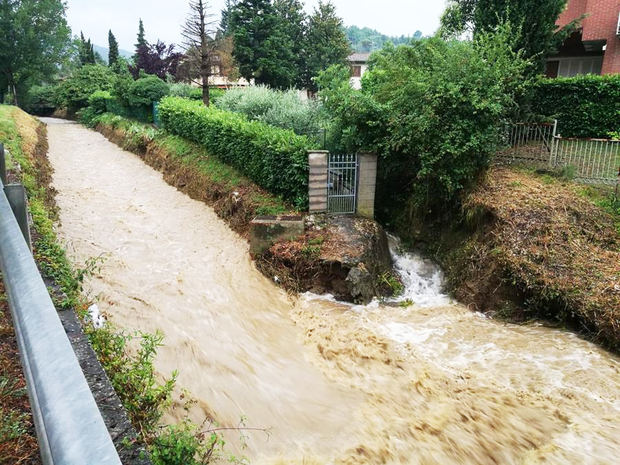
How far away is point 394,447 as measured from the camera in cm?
560

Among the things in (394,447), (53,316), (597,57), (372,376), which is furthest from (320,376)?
(597,57)

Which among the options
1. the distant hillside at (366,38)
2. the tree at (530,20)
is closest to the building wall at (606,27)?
the tree at (530,20)

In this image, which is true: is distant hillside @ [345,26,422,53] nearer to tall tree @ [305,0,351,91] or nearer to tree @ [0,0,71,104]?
tall tree @ [305,0,351,91]

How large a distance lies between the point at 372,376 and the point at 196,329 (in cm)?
307

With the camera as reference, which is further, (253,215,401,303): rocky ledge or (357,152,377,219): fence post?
(357,152,377,219): fence post

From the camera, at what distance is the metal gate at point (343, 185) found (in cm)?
1109

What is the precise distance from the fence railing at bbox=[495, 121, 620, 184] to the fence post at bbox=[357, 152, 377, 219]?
3.46 m

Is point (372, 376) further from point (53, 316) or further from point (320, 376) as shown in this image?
point (53, 316)

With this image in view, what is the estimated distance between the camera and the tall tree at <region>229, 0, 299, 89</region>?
119ft

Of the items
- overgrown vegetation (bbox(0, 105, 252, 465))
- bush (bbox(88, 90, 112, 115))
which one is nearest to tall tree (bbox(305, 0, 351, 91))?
bush (bbox(88, 90, 112, 115))

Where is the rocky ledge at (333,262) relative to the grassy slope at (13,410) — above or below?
below

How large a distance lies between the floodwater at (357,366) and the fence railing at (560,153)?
159 inches

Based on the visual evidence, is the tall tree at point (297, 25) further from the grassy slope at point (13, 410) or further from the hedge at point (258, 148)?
the grassy slope at point (13, 410)

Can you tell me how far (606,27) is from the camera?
1875 cm
